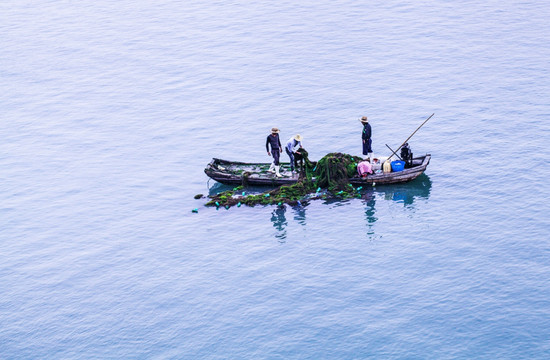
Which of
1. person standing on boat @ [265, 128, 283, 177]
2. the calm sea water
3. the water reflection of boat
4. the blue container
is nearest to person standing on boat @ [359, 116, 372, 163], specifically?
the blue container

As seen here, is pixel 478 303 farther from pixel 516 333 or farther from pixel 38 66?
pixel 38 66

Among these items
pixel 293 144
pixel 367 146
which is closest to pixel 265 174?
pixel 293 144

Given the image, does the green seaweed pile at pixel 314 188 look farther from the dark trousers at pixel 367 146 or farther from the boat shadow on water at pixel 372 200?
the dark trousers at pixel 367 146

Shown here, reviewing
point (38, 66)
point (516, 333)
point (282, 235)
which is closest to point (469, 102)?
point (282, 235)

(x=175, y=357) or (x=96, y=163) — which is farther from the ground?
(x=96, y=163)

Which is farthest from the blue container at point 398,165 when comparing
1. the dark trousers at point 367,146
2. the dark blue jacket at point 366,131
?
the dark blue jacket at point 366,131

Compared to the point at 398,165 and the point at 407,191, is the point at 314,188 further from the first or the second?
the point at 407,191
